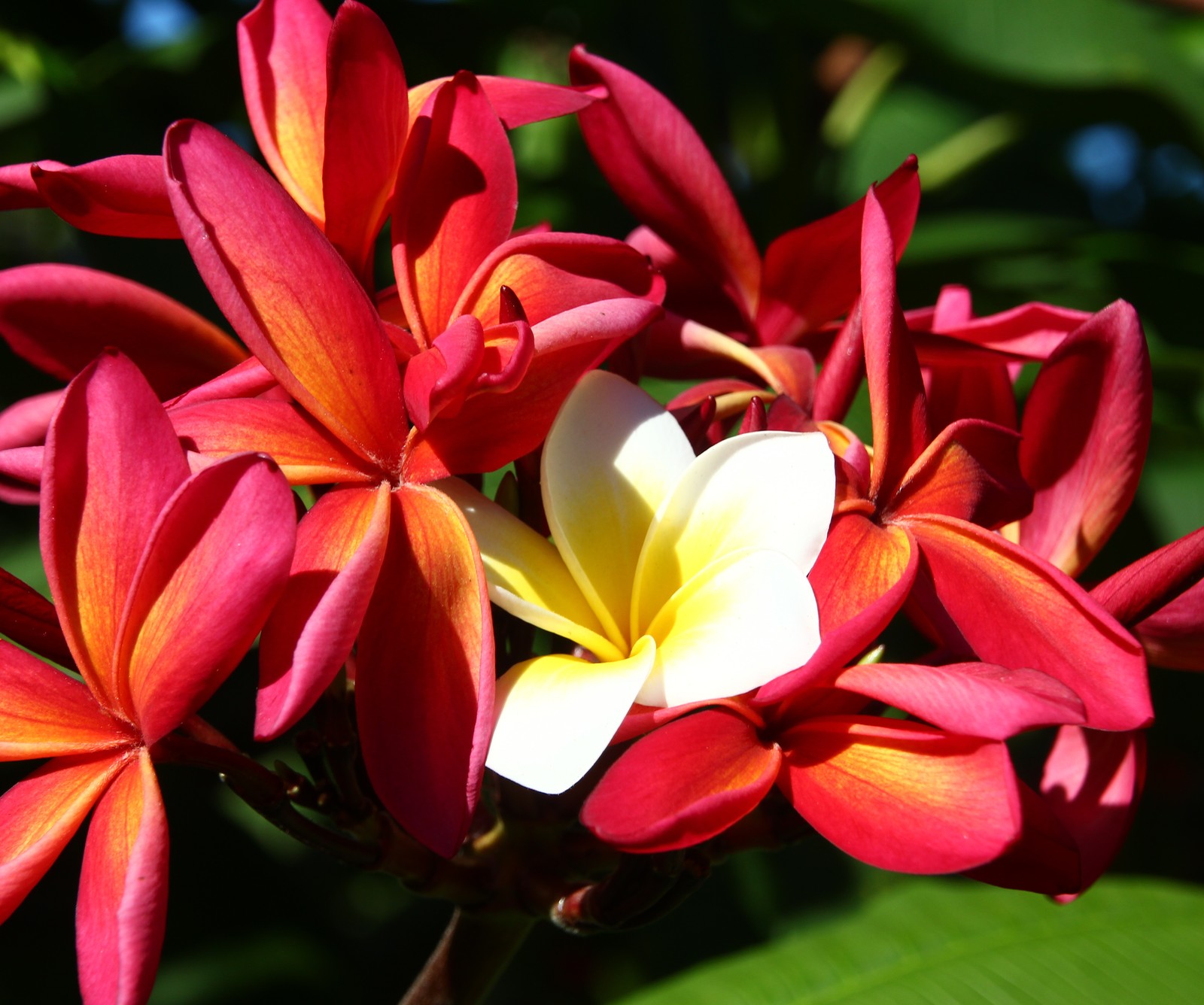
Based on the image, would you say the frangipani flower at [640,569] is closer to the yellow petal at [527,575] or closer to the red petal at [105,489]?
the yellow petal at [527,575]

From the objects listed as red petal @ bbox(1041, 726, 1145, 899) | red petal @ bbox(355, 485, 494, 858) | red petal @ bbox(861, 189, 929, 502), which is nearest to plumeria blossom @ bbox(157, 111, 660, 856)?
red petal @ bbox(355, 485, 494, 858)

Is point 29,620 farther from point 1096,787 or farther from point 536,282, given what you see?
point 1096,787

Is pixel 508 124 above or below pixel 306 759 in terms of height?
above

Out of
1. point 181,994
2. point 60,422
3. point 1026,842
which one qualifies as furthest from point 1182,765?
point 60,422

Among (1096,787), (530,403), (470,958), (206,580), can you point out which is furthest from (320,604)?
(1096,787)

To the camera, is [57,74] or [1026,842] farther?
[57,74]

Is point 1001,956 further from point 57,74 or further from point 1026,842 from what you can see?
point 57,74
